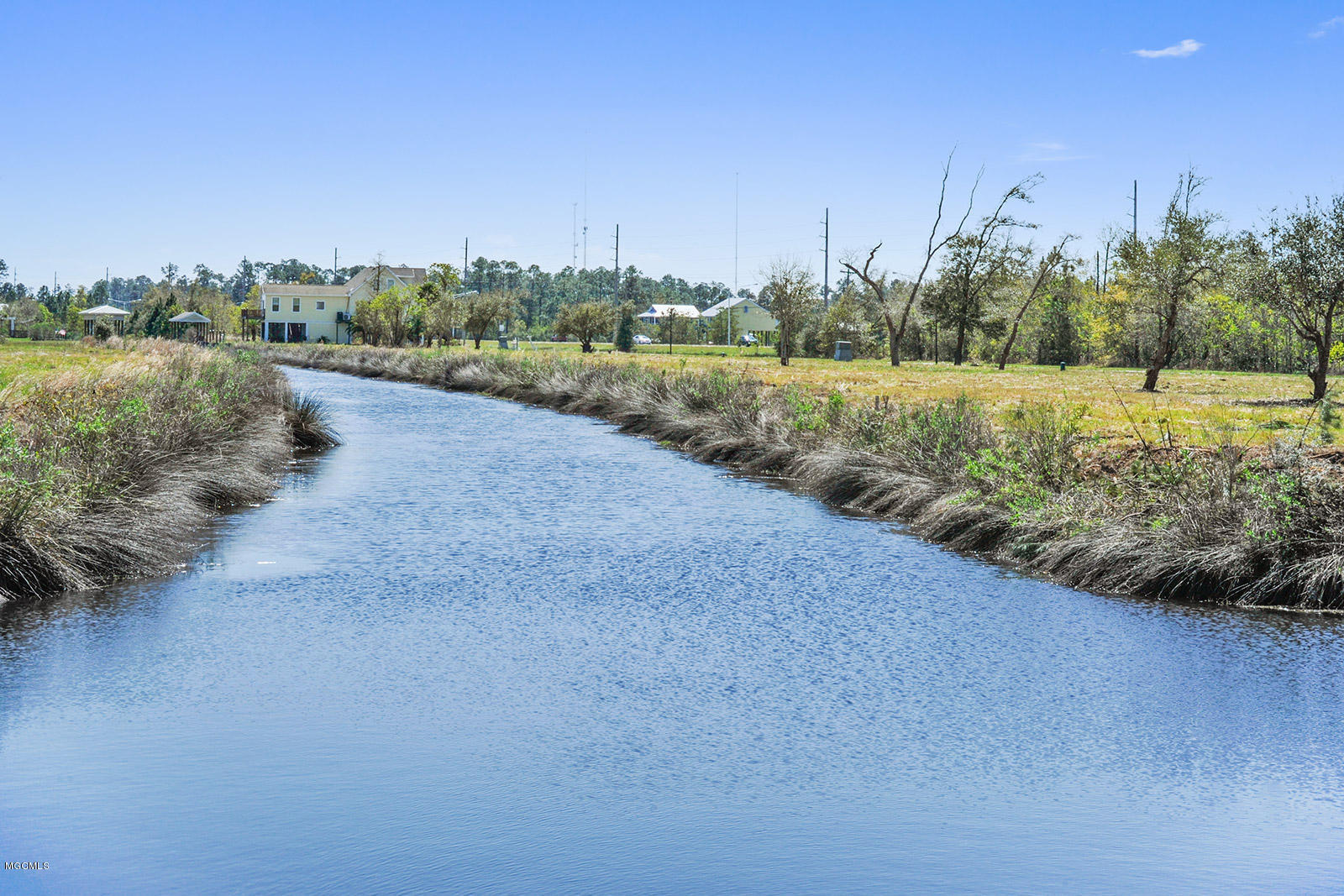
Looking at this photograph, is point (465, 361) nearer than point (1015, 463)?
No

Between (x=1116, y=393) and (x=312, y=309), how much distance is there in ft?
313

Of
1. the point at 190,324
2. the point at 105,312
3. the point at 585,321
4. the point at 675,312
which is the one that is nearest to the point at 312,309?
the point at 190,324

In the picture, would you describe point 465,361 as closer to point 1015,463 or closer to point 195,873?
point 1015,463

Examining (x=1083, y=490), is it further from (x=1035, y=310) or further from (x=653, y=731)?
(x=1035, y=310)

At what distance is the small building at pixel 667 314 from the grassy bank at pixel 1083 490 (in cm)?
8715

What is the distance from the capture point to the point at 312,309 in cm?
10131

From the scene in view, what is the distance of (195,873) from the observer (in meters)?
5.36

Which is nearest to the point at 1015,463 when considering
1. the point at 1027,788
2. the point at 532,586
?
the point at 532,586

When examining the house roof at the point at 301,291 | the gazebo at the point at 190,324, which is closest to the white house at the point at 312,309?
the house roof at the point at 301,291

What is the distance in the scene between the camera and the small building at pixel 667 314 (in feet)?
364

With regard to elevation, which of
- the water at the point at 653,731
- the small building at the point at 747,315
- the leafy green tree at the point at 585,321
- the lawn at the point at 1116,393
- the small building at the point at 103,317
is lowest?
the water at the point at 653,731

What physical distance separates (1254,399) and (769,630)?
70.4 feet

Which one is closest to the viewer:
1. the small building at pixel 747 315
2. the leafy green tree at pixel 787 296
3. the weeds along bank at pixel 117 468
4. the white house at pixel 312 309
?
the weeds along bank at pixel 117 468

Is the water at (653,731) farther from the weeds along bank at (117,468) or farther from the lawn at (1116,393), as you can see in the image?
the lawn at (1116,393)
